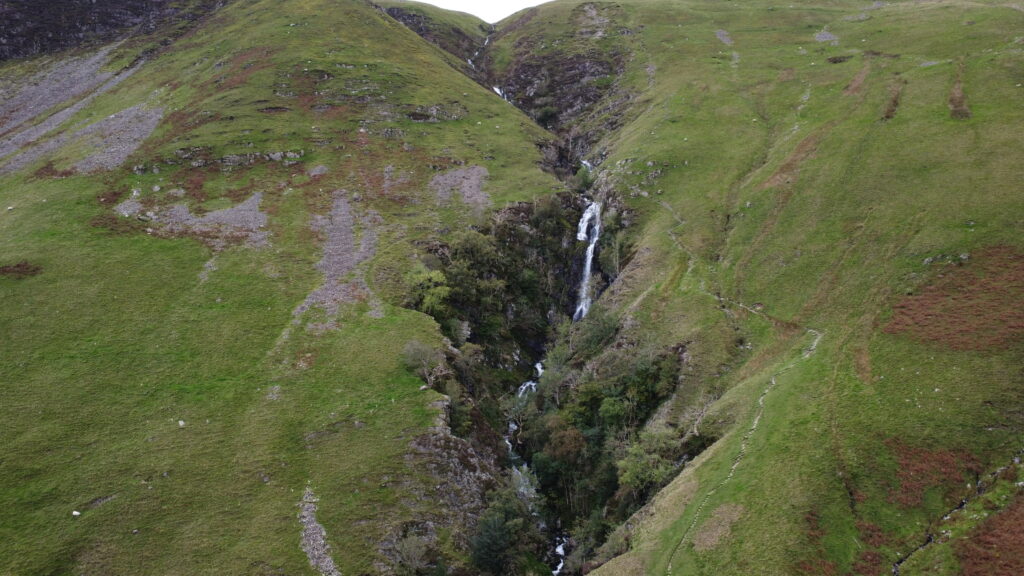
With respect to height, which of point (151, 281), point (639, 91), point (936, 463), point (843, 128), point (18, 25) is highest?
point (18, 25)

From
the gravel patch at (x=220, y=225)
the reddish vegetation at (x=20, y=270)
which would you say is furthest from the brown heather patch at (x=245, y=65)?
the reddish vegetation at (x=20, y=270)

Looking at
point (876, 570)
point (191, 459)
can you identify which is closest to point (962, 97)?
point (876, 570)

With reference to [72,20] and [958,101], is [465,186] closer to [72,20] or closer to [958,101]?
[958,101]

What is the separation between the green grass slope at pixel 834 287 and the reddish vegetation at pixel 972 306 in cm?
20

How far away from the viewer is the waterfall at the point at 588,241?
86625 millimetres

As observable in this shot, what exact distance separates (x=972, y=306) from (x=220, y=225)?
97.9 metres

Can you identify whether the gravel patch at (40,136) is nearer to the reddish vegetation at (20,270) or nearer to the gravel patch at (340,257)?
the reddish vegetation at (20,270)

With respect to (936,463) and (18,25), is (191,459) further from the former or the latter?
(18,25)

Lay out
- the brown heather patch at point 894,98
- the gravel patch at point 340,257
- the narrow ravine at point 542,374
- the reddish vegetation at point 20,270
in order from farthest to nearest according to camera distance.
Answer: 1. the brown heather patch at point 894,98
2. the gravel patch at point 340,257
3. the reddish vegetation at point 20,270
4. the narrow ravine at point 542,374

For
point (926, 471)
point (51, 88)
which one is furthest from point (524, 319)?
point (51, 88)

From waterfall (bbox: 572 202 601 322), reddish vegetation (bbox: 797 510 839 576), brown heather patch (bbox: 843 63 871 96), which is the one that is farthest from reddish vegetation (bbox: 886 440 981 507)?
brown heather patch (bbox: 843 63 871 96)

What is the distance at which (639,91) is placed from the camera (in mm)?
137000

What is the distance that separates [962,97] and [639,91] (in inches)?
2834

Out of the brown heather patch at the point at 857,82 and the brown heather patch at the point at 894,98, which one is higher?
the brown heather patch at the point at 857,82
